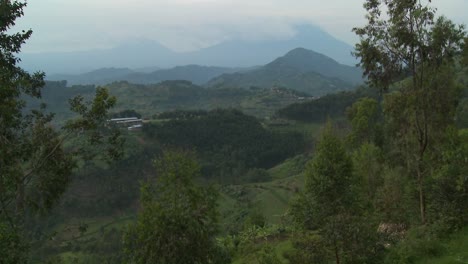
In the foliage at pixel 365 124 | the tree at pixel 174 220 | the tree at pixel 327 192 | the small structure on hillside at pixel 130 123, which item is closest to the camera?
the tree at pixel 174 220

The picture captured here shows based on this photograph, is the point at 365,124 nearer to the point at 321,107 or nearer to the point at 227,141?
the point at 227,141

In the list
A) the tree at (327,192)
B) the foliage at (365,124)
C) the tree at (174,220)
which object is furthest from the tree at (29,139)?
the foliage at (365,124)

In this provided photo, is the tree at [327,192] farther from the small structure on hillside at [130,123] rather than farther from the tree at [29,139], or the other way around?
the small structure on hillside at [130,123]

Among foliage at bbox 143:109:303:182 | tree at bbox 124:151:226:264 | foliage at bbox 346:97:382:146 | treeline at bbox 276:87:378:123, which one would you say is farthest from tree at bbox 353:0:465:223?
treeline at bbox 276:87:378:123

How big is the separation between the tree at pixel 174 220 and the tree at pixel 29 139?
7.08 feet

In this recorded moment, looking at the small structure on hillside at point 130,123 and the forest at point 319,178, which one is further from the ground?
the forest at point 319,178

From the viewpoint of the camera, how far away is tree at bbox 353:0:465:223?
15.8 metres

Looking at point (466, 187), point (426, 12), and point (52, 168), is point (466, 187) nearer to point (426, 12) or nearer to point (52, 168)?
point (426, 12)

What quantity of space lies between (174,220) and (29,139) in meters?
5.26

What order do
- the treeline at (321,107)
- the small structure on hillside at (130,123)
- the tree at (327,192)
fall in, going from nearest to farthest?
the tree at (327,192) < the small structure on hillside at (130,123) < the treeline at (321,107)

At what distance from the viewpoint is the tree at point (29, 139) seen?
36.1 ft

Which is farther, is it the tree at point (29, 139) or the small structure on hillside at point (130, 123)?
the small structure on hillside at point (130, 123)

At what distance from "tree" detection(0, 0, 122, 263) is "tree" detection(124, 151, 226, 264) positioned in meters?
2.16

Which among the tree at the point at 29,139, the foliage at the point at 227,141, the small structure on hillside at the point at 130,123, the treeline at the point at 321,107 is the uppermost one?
the tree at the point at 29,139
